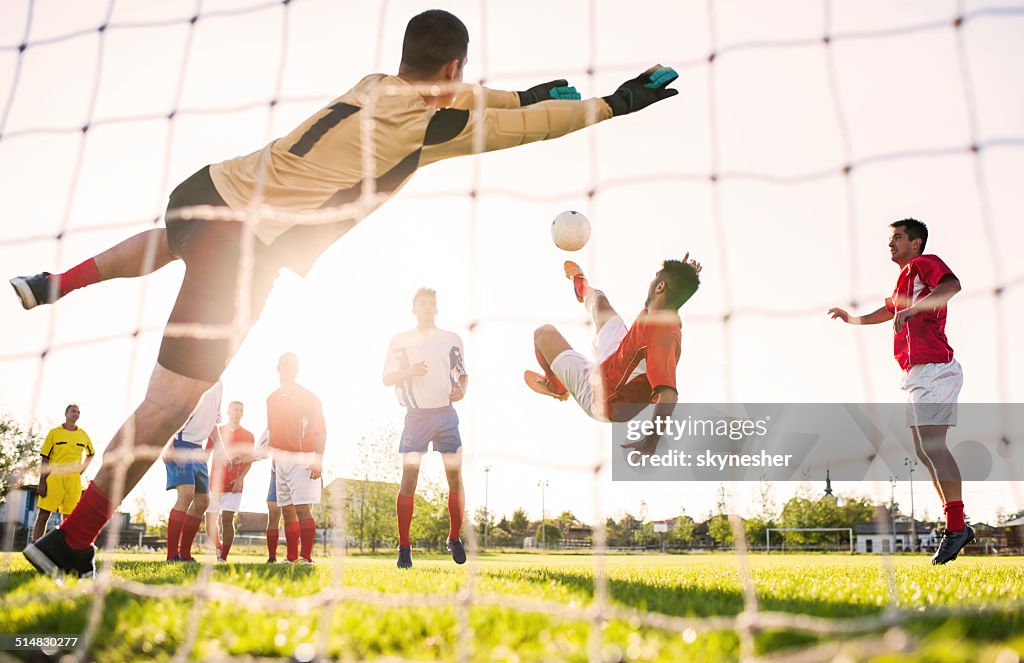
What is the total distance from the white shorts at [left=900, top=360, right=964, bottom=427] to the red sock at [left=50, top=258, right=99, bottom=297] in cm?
378

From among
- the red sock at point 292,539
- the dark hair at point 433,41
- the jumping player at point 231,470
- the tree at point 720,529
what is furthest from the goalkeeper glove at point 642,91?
the tree at point 720,529

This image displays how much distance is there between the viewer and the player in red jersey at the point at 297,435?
563 centimetres

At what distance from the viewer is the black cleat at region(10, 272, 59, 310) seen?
276 centimetres

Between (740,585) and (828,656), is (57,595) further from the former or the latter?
(740,585)

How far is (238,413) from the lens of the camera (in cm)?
689

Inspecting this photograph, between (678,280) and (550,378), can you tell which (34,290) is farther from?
(678,280)

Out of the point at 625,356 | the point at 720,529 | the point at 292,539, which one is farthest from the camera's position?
the point at 720,529

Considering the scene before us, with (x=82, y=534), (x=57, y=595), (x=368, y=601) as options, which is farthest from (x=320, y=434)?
(x=368, y=601)

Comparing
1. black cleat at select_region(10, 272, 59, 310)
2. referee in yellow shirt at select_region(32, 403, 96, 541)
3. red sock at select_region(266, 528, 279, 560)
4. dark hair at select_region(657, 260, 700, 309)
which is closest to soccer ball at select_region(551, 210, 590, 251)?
dark hair at select_region(657, 260, 700, 309)

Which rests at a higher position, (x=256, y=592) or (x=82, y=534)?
(x=82, y=534)

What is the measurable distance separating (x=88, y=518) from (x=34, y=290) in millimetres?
847

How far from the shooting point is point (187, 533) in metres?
5.66

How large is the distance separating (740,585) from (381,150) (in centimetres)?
217

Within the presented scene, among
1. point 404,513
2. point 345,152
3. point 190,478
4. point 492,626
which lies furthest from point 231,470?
point 492,626
